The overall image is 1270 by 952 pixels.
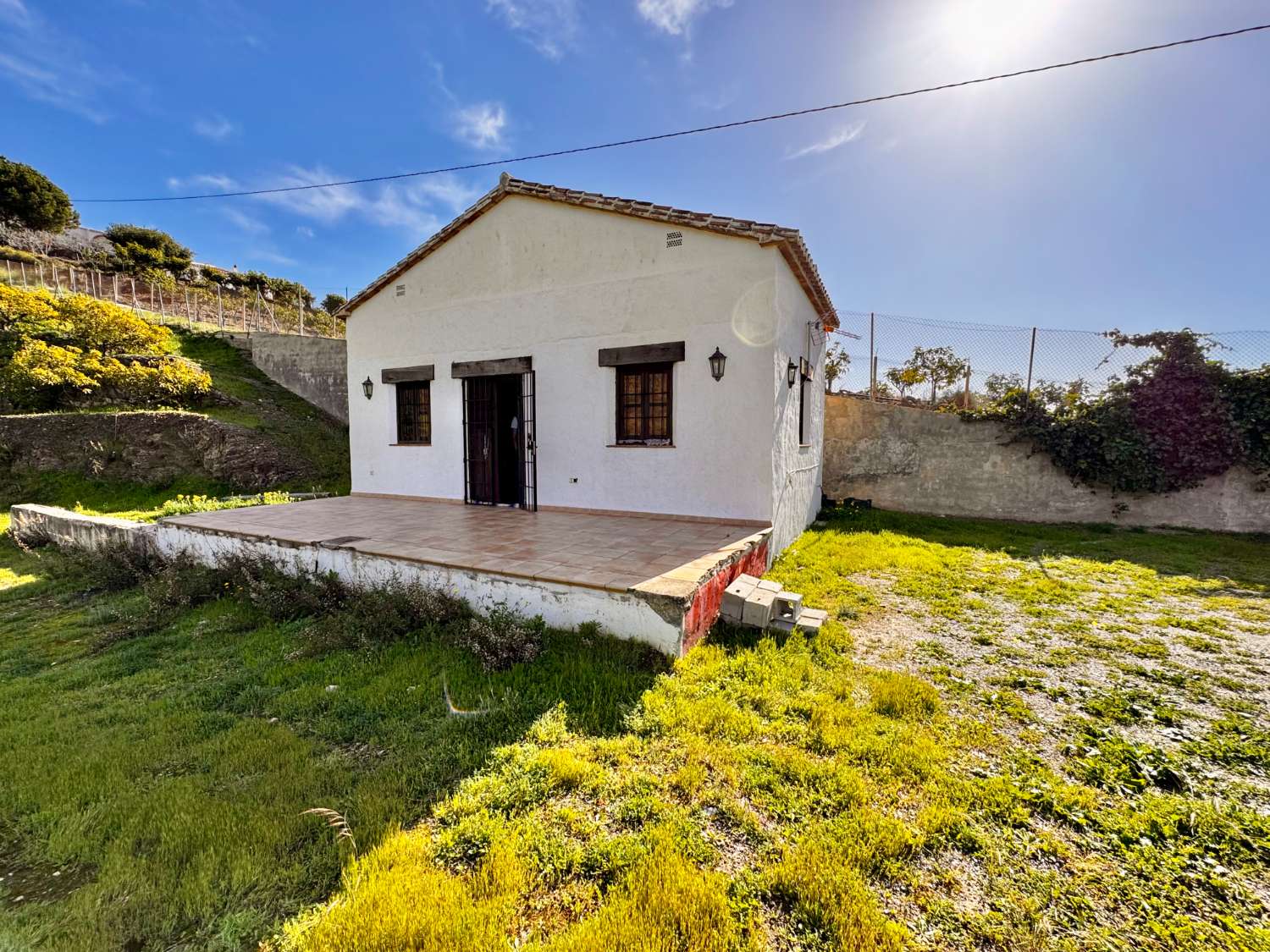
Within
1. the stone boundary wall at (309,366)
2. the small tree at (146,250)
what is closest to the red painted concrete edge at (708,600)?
the stone boundary wall at (309,366)

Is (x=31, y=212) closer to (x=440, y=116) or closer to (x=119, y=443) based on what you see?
(x=119, y=443)

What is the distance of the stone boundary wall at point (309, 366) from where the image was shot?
51.1 ft

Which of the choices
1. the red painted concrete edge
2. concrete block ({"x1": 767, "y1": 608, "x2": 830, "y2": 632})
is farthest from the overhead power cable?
concrete block ({"x1": 767, "y1": 608, "x2": 830, "y2": 632})

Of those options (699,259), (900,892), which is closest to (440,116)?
(699,259)

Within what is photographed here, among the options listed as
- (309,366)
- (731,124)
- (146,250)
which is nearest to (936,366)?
(731,124)

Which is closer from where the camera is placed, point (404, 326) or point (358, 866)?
point (358, 866)

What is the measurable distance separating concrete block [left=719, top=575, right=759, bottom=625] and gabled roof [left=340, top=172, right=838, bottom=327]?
4.50m

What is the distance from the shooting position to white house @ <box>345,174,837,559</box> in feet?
21.8

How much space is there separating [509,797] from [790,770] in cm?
148

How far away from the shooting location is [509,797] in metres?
2.38

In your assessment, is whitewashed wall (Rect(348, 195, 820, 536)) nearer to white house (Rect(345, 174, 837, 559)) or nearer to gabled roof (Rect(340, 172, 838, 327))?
white house (Rect(345, 174, 837, 559))

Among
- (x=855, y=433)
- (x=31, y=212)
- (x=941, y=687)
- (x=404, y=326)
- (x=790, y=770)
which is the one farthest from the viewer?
(x=31, y=212)

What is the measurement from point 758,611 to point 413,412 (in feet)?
27.3

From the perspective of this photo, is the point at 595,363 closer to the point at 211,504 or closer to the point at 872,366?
the point at 872,366
